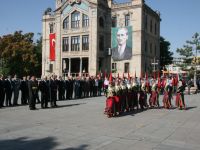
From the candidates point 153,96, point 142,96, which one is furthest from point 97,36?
point 142,96

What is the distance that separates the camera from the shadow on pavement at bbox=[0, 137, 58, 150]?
8586 mm

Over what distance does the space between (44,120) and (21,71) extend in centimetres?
4898

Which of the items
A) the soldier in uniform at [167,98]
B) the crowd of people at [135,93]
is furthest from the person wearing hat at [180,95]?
the soldier in uniform at [167,98]

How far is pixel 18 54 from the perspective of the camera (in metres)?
59.4

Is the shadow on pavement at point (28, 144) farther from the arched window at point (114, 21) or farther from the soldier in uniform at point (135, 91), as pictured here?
the arched window at point (114, 21)

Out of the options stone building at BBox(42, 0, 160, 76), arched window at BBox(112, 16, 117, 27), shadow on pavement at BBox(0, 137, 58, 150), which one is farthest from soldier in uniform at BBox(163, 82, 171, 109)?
arched window at BBox(112, 16, 117, 27)

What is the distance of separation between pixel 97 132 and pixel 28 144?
263 cm

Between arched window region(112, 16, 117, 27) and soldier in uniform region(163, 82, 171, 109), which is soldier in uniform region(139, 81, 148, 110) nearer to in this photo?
soldier in uniform region(163, 82, 171, 109)

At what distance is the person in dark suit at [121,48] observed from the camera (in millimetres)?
43844

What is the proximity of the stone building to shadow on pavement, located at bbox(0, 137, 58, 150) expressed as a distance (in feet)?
128

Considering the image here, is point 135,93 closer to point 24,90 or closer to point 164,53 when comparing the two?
point 24,90

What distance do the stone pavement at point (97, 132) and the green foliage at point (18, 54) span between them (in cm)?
4562

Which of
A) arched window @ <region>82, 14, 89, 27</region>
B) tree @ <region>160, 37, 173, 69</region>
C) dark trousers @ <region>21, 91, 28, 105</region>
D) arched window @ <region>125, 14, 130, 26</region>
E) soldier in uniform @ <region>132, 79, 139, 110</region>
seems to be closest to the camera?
soldier in uniform @ <region>132, 79, 139, 110</region>

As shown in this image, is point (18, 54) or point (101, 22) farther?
point (18, 54)
